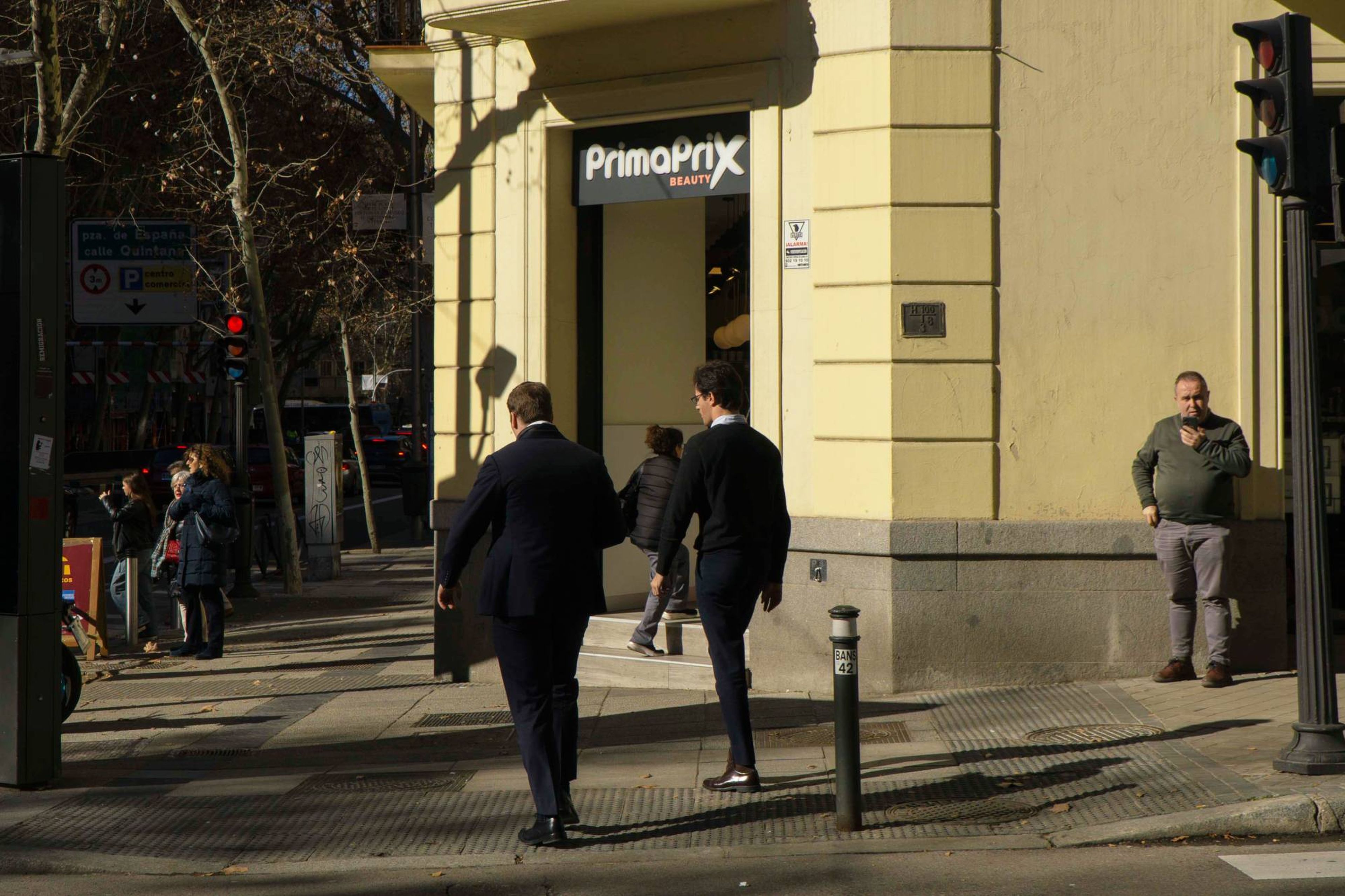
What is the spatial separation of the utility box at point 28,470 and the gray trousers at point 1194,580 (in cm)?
627

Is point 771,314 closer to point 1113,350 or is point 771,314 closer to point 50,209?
point 1113,350

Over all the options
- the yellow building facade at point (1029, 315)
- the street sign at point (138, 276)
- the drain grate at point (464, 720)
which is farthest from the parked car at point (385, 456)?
the yellow building facade at point (1029, 315)

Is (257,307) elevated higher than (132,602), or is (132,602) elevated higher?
(257,307)

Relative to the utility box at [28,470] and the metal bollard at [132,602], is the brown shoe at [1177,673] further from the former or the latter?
the metal bollard at [132,602]

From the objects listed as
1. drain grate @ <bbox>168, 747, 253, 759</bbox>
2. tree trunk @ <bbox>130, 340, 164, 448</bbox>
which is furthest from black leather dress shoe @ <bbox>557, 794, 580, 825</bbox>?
tree trunk @ <bbox>130, 340, 164, 448</bbox>

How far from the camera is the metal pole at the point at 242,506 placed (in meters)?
17.3

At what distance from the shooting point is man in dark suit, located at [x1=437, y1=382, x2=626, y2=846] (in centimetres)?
623

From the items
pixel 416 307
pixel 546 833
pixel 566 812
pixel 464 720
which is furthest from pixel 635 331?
pixel 416 307

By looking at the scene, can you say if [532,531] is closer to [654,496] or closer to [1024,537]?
[1024,537]

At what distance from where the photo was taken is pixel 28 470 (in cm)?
747

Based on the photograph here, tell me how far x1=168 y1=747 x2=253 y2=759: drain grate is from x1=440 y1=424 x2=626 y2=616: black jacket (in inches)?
122

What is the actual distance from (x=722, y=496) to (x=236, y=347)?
36.8 feet

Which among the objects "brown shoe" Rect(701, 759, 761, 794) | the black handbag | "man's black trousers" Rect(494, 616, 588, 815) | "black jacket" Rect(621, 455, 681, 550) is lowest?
"brown shoe" Rect(701, 759, 761, 794)

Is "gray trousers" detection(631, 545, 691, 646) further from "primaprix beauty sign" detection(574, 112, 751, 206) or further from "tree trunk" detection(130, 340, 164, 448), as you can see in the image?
"tree trunk" detection(130, 340, 164, 448)
